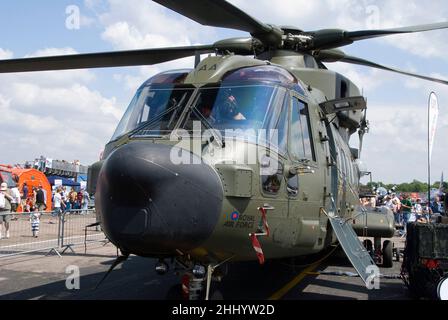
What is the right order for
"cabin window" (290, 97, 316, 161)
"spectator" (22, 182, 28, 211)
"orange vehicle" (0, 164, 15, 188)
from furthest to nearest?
"orange vehicle" (0, 164, 15, 188) → "spectator" (22, 182, 28, 211) → "cabin window" (290, 97, 316, 161)

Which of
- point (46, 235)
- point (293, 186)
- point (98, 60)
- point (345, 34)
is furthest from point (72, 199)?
point (293, 186)

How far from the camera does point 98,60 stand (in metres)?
8.40

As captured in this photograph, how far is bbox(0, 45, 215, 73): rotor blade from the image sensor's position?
8.01 metres

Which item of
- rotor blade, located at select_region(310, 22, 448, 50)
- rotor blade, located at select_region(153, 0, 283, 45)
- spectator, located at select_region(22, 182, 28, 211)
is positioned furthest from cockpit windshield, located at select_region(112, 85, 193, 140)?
spectator, located at select_region(22, 182, 28, 211)

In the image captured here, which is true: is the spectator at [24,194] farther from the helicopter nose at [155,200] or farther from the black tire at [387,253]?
the helicopter nose at [155,200]

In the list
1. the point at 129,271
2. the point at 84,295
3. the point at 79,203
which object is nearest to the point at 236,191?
the point at 84,295

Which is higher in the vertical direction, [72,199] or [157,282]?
[72,199]

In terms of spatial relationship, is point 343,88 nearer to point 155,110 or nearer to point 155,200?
point 155,110

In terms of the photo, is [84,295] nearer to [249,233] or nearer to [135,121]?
[135,121]

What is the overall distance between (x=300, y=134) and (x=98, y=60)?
397cm

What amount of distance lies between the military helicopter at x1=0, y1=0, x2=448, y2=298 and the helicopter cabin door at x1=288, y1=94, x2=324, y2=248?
0.02m

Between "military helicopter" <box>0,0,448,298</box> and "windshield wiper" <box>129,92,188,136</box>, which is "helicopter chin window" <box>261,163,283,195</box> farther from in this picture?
"windshield wiper" <box>129,92,188,136</box>

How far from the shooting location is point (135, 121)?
6211mm

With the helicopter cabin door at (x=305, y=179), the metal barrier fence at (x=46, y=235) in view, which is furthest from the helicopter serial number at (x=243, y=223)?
the metal barrier fence at (x=46, y=235)
